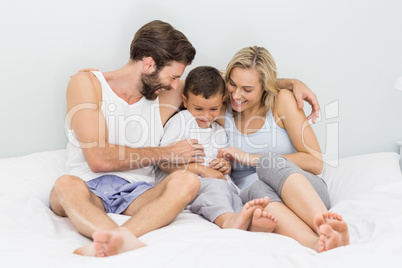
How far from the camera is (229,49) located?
7.64ft

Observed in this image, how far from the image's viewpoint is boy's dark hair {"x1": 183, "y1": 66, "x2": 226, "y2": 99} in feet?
6.12

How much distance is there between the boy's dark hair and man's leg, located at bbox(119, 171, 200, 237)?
0.48 metres

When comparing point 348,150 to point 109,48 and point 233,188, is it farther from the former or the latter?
point 109,48

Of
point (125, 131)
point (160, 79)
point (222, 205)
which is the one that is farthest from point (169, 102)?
point (222, 205)

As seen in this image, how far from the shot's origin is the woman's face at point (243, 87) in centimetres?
189

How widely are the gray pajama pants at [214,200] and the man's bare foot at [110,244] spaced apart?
410 millimetres

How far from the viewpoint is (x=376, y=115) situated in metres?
2.38

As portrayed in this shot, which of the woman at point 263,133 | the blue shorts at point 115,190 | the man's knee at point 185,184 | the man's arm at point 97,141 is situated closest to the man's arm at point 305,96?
the woman at point 263,133

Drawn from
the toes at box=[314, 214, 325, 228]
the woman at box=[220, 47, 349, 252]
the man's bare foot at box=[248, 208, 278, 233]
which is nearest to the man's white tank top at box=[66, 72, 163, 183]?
the woman at box=[220, 47, 349, 252]

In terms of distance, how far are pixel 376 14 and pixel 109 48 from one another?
144cm

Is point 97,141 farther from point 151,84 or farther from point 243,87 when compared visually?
point 243,87

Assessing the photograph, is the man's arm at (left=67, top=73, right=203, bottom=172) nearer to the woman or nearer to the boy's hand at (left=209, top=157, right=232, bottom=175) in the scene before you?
the boy's hand at (left=209, top=157, right=232, bottom=175)

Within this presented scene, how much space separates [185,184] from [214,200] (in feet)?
0.52

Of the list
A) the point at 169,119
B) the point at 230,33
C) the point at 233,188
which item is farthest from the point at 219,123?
the point at 230,33
